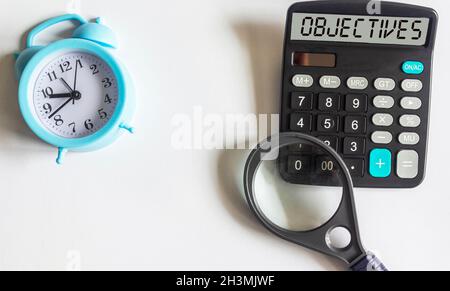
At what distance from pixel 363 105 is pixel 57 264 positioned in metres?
0.44

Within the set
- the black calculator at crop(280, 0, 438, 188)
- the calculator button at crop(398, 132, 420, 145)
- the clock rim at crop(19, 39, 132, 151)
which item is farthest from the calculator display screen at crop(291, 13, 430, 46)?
the clock rim at crop(19, 39, 132, 151)

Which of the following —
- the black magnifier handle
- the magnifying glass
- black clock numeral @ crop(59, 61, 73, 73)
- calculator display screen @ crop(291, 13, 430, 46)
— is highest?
calculator display screen @ crop(291, 13, 430, 46)

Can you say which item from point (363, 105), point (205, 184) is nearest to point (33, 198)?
point (205, 184)

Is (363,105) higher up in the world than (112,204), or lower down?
higher up

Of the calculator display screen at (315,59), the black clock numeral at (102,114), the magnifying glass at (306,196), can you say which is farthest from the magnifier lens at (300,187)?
the black clock numeral at (102,114)

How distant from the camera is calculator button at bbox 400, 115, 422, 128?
0.58m

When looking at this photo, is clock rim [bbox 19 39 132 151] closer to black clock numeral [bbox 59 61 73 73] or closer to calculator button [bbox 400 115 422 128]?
black clock numeral [bbox 59 61 73 73]

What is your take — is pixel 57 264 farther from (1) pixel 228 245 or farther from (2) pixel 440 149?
(2) pixel 440 149

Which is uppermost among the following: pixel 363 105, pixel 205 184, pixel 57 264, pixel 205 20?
pixel 205 20

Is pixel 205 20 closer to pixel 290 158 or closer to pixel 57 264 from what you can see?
pixel 290 158

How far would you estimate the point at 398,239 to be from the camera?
1.93 feet

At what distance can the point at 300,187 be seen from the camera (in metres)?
0.59

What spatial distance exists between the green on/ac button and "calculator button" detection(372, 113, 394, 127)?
6cm

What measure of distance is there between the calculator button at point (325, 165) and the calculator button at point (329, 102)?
0.21 ft
